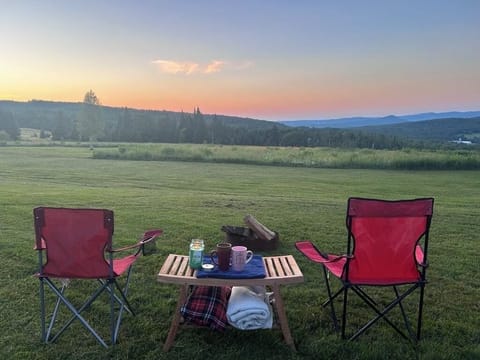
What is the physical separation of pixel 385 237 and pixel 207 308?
139cm

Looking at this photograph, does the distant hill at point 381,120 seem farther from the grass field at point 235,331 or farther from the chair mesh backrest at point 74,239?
the chair mesh backrest at point 74,239

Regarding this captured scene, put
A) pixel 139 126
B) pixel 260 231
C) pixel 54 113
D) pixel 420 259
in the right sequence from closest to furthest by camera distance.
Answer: pixel 420 259 → pixel 260 231 → pixel 139 126 → pixel 54 113

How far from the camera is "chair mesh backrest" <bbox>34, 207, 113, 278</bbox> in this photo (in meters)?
2.71

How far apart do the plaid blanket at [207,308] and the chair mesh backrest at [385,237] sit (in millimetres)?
961

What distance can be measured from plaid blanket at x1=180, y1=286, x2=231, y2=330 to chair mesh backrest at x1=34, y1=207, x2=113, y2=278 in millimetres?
681

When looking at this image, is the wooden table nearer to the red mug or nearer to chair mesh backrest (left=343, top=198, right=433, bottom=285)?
the red mug

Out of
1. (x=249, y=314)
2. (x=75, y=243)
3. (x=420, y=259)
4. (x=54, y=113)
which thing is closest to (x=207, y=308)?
(x=249, y=314)

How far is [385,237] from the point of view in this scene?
2809mm

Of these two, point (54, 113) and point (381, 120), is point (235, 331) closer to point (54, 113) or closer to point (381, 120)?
point (381, 120)

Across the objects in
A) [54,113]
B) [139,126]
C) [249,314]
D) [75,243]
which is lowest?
[139,126]

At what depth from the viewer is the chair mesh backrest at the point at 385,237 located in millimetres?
2729

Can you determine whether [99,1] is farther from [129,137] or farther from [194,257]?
[129,137]

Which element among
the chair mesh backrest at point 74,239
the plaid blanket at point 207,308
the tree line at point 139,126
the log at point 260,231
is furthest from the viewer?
the tree line at point 139,126

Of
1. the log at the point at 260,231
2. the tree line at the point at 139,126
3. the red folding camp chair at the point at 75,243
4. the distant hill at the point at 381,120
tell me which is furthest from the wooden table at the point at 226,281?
the distant hill at the point at 381,120
